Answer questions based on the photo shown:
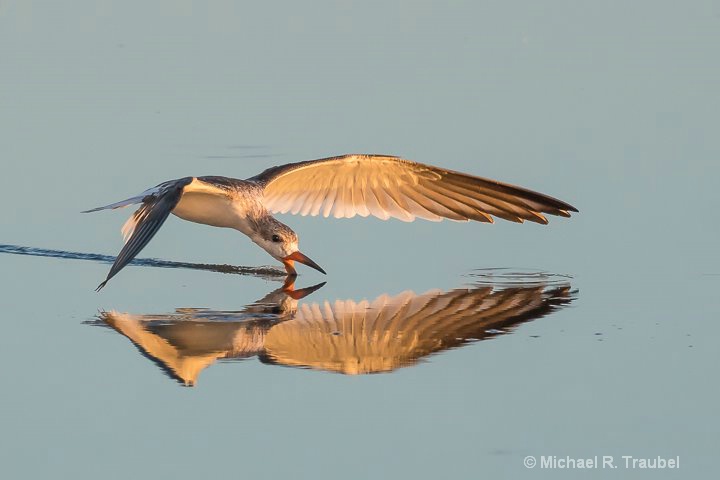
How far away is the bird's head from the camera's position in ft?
30.6

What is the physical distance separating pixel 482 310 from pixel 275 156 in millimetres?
3991

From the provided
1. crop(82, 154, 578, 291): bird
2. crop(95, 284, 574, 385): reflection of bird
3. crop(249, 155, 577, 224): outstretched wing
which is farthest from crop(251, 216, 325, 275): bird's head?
crop(95, 284, 574, 385): reflection of bird

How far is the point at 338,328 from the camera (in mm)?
7695

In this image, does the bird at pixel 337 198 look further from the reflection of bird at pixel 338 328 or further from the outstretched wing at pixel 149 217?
the reflection of bird at pixel 338 328

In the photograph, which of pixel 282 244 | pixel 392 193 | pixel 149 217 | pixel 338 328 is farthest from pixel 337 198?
pixel 338 328

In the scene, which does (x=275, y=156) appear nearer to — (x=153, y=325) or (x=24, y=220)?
(x=24, y=220)

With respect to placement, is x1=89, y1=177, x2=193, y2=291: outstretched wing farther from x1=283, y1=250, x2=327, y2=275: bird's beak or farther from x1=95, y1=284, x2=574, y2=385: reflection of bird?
x1=283, y1=250, x2=327, y2=275: bird's beak

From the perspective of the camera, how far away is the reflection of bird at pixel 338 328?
705 cm

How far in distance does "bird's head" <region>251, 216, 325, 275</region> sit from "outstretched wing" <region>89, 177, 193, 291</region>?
0.74m

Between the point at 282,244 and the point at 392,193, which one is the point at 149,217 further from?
the point at 392,193

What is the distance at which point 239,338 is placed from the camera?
7379 mm

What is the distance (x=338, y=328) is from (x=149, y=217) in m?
1.47

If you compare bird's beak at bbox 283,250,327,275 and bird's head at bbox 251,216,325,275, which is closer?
bird's beak at bbox 283,250,327,275

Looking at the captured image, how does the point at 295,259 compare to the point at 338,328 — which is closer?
the point at 338,328
